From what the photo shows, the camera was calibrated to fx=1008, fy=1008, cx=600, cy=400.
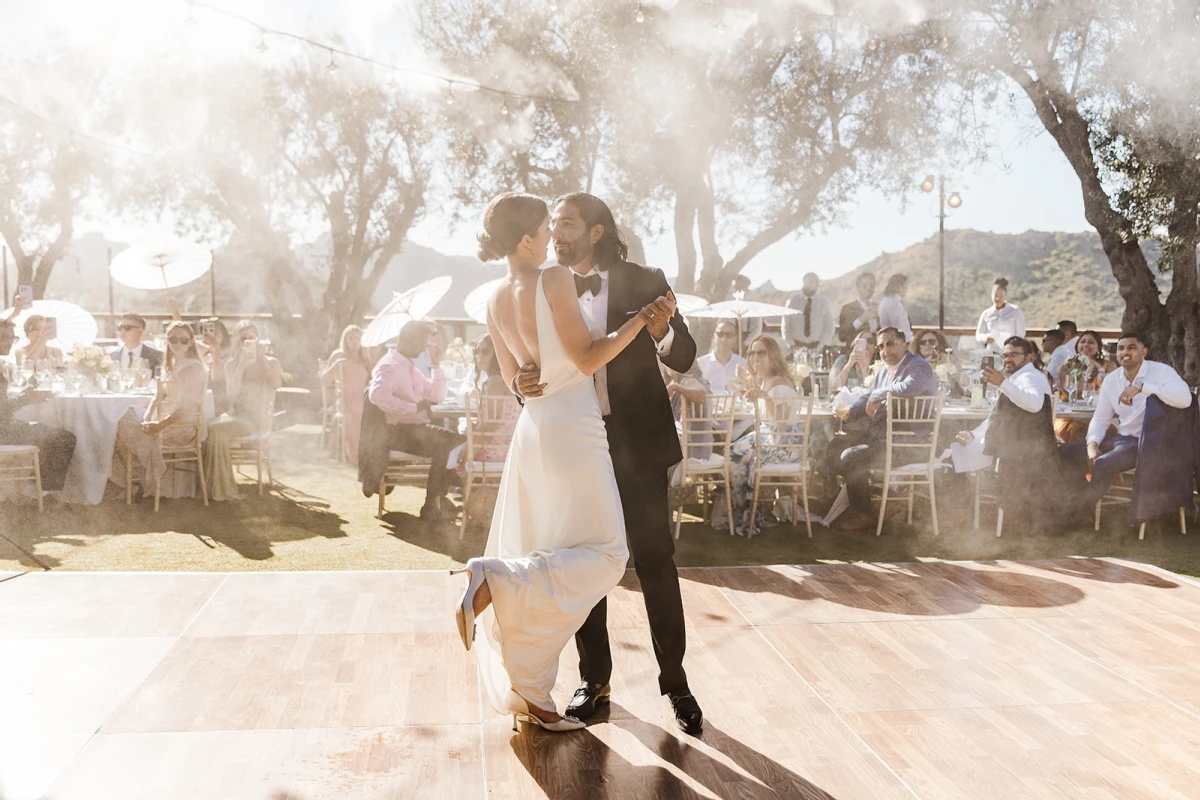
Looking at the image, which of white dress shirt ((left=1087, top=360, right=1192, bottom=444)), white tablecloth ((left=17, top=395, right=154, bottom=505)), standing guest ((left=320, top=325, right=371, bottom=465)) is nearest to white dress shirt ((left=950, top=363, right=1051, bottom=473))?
white dress shirt ((left=1087, top=360, right=1192, bottom=444))

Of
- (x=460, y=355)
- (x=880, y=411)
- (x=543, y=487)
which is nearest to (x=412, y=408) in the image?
(x=880, y=411)

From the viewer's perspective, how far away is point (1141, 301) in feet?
32.0

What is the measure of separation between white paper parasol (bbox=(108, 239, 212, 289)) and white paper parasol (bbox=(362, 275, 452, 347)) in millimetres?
1828

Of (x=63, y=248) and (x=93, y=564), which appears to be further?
(x=63, y=248)

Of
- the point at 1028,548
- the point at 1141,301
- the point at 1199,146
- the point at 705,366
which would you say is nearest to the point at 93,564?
the point at 705,366

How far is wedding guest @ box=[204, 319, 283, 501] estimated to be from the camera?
21.8 feet

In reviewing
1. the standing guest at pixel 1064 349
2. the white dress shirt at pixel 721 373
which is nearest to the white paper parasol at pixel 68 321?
the white dress shirt at pixel 721 373

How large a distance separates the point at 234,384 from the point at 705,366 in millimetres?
3347

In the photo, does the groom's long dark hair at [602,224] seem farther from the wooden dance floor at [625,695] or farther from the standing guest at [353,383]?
the standing guest at [353,383]

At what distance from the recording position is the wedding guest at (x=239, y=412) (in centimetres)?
665

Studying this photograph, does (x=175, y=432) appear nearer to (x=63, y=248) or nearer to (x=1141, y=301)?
(x=1141, y=301)

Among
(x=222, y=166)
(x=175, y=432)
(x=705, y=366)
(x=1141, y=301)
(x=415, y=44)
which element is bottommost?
(x=175, y=432)

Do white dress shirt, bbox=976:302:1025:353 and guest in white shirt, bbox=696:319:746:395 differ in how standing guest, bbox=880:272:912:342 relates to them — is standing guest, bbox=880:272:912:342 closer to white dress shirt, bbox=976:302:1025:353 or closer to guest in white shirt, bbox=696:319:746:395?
white dress shirt, bbox=976:302:1025:353

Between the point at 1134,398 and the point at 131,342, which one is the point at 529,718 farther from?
the point at 131,342
